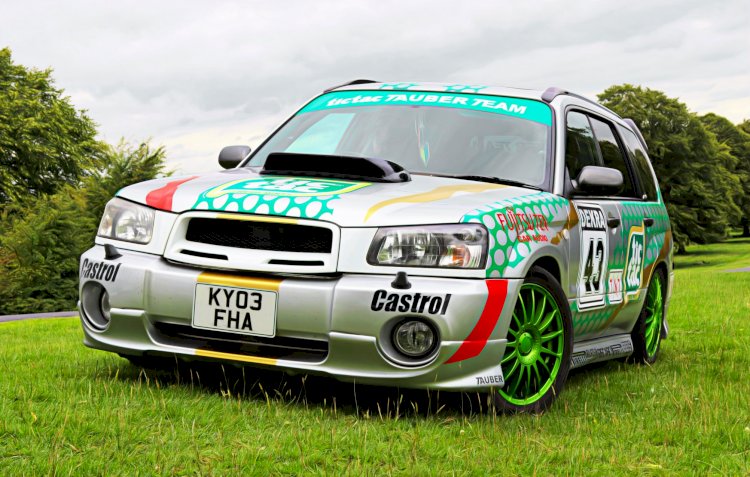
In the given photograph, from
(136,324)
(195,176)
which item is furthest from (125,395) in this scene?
(195,176)

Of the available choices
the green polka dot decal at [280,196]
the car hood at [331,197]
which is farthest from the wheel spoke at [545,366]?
the green polka dot decal at [280,196]

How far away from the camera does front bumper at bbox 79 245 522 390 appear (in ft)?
14.7

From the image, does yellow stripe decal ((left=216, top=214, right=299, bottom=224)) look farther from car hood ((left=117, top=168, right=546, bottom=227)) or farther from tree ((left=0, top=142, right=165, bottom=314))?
tree ((left=0, top=142, right=165, bottom=314))

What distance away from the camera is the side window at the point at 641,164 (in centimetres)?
774

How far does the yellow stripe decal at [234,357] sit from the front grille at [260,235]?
1.72ft

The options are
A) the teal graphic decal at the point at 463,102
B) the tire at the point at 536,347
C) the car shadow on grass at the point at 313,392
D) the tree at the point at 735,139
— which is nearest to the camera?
the car shadow on grass at the point at 313,392

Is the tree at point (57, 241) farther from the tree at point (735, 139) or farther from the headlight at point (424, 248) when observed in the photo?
the tree at point (735, 139)

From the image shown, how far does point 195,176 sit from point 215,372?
1.15 m

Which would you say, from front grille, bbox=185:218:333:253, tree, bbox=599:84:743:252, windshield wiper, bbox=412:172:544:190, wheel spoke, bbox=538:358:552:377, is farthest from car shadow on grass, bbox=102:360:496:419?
tree, bbox=599:84:743:252

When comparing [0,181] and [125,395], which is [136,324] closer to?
[125,395]

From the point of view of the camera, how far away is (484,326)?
4.58 metres

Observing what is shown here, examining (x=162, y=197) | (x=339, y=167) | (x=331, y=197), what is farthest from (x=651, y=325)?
(x=162, y=197)

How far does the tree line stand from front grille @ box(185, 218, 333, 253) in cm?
2653

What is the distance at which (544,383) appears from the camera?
5.34 meters
